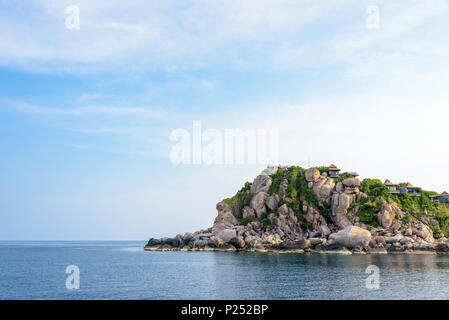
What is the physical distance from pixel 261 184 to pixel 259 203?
8.01 metres

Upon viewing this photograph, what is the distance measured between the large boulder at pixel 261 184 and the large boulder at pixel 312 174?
10945 mm

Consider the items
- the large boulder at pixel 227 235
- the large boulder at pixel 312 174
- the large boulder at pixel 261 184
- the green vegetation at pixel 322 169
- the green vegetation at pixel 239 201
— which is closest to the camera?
the large boulder at pixel 227 235

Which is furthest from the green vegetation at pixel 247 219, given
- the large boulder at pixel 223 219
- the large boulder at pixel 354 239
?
the large boulder at pixel 354 239

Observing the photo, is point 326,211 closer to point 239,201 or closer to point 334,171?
point 334,171

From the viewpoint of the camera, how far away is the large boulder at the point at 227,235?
Result: 3656 inches

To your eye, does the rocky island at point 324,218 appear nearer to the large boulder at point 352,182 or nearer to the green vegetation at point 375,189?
the large boulder at point 352,182

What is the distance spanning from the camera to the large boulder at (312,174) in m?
104

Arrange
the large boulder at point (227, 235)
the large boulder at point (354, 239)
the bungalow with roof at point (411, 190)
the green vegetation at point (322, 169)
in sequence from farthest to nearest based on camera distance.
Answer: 1. the green vegetation at point (322, 169)
2. the bungalow with roof at point (411, 190)
3. the large boulder at point (227, 235)
4. the large boulder at point (354, 239)

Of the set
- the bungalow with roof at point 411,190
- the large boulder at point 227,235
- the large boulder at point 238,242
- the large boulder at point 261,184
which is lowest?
the large boulder at point 238,242

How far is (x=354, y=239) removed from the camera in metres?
80.1

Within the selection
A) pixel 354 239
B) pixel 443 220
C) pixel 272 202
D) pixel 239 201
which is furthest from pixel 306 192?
pixel 443 220

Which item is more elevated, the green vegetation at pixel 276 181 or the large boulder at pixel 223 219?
the green vegetation at pixel 276 181

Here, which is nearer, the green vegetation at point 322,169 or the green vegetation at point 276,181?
the green vegetation at point 276,181
